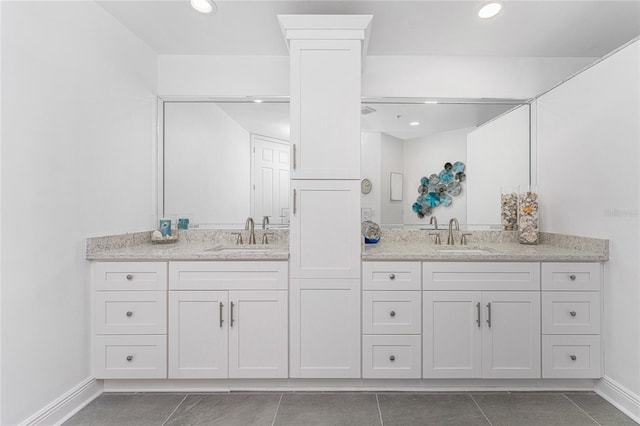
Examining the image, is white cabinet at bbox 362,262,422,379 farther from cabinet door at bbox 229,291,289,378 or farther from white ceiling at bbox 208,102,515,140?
white ceiling at bbox 208,102,515,140

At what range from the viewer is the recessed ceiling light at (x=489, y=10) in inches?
72.6

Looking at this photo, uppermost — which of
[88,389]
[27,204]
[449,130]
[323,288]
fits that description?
[449,130]

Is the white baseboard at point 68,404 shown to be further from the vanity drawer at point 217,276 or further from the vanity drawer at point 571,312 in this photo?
the vanity drawer at point 571,312

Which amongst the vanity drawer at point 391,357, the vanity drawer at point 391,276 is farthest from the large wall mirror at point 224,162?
the vanity drawer at point 391,357

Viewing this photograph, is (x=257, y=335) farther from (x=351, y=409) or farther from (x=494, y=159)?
(x=494, y=159)

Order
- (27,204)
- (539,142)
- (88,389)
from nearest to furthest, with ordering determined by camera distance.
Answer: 1. (27,204)
2. (88,389)
3. (539,142)

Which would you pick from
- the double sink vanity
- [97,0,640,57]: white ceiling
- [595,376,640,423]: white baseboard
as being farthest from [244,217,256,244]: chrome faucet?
[595,376,640,423]: white baseboard

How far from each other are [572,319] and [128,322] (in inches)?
108

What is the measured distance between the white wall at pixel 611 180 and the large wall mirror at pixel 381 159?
409 millimetres

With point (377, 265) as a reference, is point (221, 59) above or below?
above

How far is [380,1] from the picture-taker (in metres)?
1.86

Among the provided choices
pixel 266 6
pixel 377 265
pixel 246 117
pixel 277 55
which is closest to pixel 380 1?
pixel 266 6

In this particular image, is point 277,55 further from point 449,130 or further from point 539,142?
point 539,142

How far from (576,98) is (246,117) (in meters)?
2.38
